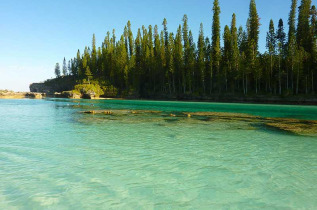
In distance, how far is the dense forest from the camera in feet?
175

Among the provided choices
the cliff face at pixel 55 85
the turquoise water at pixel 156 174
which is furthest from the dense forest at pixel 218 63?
the turquoise water at pixel 156 174

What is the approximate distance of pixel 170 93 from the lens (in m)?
73.5

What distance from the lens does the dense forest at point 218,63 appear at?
53469 millimetres

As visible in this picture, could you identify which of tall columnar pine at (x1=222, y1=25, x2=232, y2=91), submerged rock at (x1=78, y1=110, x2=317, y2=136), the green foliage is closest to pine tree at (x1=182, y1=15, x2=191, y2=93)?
tall columnar pine at (x1=222, y1=25, x2=232, y2=91)

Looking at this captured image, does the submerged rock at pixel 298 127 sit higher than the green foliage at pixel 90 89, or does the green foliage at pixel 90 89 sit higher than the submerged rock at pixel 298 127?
the green foliage at pixel 90 89

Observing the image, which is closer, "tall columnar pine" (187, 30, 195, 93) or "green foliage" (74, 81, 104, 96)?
"tall columnar pine" (187, 30, 195, 93)

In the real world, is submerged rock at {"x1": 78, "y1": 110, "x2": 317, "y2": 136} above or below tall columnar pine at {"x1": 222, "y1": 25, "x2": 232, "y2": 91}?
below

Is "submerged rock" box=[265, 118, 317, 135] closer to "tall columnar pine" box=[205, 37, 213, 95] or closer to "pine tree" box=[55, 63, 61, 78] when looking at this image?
"tall columnar pine" box=[205, 37, 213, 95]

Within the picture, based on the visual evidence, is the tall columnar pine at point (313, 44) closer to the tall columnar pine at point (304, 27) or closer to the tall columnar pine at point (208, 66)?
the tall columnar pine at point (304, 27)

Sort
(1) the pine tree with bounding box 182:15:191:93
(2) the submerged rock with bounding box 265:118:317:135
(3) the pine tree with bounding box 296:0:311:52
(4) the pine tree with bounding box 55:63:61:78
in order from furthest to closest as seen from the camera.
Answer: (4) the pine tree with bounding box 55:63:61:78, (1) the pine tree with bounding box 182:15:191:93, (3) the pine tree with bounding box 296:0:311:52, (2) the submerged rock with bounding box 265:118:317:135

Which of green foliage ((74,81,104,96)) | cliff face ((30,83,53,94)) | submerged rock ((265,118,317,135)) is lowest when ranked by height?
submerged rock ((265,118,317,135))

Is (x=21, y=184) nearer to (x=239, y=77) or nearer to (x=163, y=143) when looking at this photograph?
(x=163, y=143)

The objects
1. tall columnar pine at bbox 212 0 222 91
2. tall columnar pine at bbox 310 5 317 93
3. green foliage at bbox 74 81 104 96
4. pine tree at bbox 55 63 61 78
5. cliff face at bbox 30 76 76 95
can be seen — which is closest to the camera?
tall columnar pine at bbox 310 5 317 93

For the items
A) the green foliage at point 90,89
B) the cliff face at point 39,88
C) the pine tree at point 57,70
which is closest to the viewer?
the green foliage at point 90,89
